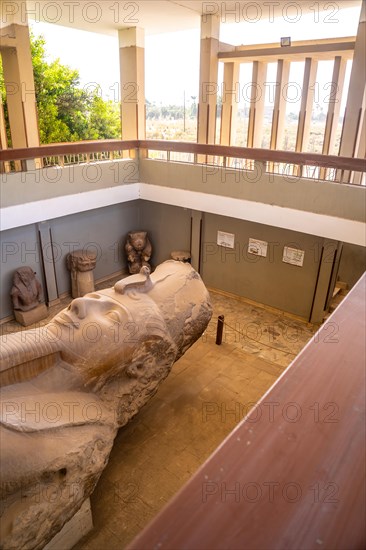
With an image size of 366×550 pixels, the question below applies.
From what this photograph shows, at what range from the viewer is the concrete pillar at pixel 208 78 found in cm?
803

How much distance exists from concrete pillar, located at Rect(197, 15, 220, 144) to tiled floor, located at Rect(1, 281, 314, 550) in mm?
4287

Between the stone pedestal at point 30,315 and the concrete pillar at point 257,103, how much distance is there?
21.1 feet

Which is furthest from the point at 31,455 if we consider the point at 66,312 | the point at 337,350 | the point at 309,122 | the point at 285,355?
the point at 309,122

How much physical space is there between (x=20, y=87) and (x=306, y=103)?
19.8ft

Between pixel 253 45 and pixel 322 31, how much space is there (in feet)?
5.50

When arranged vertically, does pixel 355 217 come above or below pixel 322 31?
below

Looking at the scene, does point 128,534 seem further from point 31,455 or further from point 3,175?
point 3,175

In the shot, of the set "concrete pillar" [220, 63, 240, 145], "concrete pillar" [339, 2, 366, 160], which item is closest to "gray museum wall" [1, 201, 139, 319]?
"concrete pillar" [220, 63, 240, 145]

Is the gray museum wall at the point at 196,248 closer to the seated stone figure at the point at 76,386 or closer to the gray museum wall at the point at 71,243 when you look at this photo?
the gray museum wall at the point at 71,243

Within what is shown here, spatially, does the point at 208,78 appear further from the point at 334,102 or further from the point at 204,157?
the point at 334,102

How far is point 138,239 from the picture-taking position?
830 cm

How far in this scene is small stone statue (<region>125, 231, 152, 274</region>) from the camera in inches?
327

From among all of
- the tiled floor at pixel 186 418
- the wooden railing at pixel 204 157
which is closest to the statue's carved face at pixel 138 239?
the wooden railing at pixel 204 157

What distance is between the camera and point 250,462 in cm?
67
